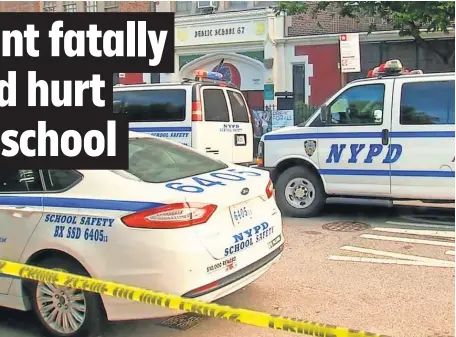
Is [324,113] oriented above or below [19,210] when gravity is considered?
above

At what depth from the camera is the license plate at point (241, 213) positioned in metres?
4.26

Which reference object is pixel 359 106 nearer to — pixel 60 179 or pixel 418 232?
pixel 418 232

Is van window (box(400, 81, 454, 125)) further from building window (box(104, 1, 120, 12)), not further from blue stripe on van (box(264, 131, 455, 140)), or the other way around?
building window (box(104, 1, 120, 12))

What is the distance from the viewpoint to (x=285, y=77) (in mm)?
20297

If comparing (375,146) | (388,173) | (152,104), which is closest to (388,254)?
(388,173)

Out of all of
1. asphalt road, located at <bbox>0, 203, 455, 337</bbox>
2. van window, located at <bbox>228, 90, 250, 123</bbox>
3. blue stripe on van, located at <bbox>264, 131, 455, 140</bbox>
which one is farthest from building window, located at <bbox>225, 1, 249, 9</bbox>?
asphalt road, located at <bbox>0, 203, 455, 337</bbox>

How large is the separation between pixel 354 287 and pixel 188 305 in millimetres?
2544

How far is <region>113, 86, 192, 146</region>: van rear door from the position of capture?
10.4m

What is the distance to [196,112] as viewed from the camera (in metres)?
10.3

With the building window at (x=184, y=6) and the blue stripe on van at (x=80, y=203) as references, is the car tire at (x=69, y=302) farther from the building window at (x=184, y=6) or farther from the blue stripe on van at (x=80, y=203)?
the building window at (x=184, y=6)

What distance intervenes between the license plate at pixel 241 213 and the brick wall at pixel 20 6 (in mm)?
23510

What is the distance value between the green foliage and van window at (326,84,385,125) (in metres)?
5.56

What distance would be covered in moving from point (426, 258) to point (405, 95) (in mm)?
2458

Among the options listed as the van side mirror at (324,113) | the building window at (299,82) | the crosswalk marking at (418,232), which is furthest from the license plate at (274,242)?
the building window at (299,82)
